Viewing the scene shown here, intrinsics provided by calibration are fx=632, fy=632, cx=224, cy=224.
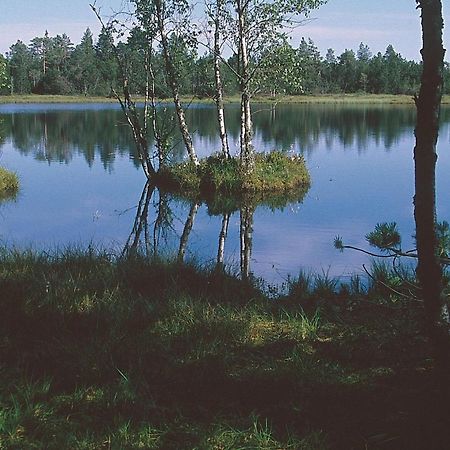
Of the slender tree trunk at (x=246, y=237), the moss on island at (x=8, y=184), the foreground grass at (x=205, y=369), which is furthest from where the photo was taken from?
the moss on island at (x=8, y=184)

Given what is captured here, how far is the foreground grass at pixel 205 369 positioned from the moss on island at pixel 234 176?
539 inches

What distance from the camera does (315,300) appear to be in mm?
6602

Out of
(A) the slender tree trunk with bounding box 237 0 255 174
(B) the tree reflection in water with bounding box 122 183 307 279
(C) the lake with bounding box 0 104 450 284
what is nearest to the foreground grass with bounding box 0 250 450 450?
(B) the tree reflection in water with bounding box 122 183 307 279

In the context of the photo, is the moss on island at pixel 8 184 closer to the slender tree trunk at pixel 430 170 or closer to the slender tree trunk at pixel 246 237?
the slender tree trunk at pixel 246 237

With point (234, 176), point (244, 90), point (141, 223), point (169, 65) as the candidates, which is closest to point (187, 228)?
point (141, 223)

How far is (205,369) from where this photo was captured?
458 centimetres

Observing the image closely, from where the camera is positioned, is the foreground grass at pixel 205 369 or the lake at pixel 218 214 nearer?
the foreground grass at pixel 205 369

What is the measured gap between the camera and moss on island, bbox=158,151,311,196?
2041 centimetres

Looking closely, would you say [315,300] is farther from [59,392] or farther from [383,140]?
[383,140]

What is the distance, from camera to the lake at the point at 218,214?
12.2 metres

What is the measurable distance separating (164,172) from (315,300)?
1673cm

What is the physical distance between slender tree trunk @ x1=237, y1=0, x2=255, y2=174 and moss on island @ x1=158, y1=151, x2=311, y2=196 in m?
0.34

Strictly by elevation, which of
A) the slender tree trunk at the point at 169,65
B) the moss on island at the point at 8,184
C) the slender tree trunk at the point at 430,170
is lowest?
the moss on island at the point at 8,184

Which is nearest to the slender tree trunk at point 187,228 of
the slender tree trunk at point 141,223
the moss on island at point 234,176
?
the slender tree trunk at point 141,223
